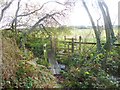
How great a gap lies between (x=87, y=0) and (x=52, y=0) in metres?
0.36

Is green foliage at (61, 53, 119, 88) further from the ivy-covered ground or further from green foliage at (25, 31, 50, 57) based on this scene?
green foliage at (25, 31, 50, 57)

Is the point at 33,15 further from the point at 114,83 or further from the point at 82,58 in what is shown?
the point at 114,83

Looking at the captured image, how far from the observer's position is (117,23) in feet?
7.79

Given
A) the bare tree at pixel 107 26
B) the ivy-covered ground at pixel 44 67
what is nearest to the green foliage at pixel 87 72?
the ivy-covered ground at pixel 44 67

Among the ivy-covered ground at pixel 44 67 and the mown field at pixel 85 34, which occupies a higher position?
the mown field at pixel 85 34

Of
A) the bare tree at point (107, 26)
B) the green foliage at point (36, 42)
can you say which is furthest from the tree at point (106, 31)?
the green foliage at point (36, 42)

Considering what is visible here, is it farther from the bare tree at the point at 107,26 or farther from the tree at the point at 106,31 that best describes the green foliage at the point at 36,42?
the bare tree at the point at 107,26

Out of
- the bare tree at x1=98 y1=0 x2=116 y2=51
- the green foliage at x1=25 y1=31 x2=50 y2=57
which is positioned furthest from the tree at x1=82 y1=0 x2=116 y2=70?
the green foliage at x1=25 y1=31 x2=50 y2=57

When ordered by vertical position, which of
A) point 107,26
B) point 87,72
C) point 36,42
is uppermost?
point 107,26

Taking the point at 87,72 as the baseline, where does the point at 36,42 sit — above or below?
above

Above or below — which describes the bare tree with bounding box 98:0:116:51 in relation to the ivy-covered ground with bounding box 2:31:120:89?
above

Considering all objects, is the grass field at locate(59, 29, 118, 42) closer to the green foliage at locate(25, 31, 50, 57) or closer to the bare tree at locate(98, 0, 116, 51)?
the bare tree at locate(98, 0, 116, 51)

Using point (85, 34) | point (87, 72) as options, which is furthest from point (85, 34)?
point (87, 72)

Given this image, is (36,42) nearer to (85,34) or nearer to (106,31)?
(85,34)
